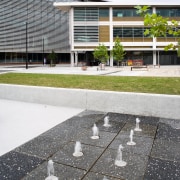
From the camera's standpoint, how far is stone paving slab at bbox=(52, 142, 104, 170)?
4.56m

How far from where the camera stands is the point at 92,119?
798 centimetres

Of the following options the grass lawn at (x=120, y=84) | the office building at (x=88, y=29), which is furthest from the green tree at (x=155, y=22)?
the office building at (x=88, y=29)

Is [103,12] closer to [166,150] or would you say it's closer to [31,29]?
[31,29]

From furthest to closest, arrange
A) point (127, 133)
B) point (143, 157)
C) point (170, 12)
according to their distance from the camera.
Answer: point (170, 12) → point (127, 133) → point (143, 157)

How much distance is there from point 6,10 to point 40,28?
10.1 m

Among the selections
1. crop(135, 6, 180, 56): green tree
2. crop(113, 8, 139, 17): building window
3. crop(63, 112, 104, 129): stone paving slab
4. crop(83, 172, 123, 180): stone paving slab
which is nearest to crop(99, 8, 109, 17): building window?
crop(113, 8, 139, 17): building window

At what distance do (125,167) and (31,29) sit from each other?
68.4 meters

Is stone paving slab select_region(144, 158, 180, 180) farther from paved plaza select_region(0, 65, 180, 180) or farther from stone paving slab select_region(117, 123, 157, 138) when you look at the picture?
stone paving slab select_region(117, 123, 157, 138)

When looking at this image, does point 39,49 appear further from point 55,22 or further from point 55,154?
point 55,154

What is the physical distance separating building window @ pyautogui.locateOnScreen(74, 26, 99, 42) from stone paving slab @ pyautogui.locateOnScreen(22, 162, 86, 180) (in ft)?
177

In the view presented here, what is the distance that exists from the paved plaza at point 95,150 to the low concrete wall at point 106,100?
1.26 feet

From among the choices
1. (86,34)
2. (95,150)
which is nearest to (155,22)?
(95,150)

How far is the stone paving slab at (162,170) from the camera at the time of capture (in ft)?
13.5

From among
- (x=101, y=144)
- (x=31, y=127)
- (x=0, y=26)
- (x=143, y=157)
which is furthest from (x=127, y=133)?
(x=0, y=26)
